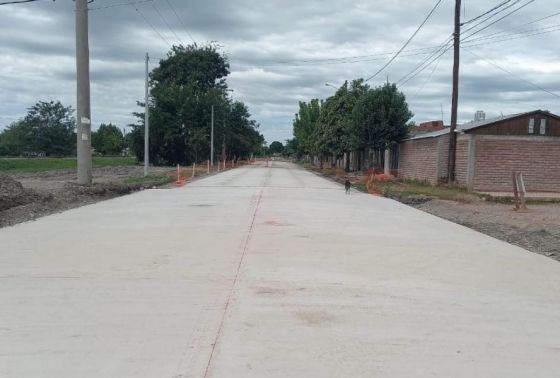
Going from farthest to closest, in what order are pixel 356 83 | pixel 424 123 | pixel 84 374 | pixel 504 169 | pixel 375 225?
pixel 424 123 → pixel 356 83 → pixel 504 169 → pixel 375 225 → pixel 84 374

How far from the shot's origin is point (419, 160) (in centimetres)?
3419

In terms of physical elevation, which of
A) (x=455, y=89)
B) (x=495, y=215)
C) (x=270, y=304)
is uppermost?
(x=455, y=89)

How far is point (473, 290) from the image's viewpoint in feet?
24.2

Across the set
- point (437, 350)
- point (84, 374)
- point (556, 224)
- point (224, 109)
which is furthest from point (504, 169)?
point (224, 109)

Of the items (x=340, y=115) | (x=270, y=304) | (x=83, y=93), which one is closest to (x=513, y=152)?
(x=83, y=93)

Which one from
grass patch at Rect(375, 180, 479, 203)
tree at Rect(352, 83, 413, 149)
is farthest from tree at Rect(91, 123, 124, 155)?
grass patch at Rect(375, 180, 479, 203)

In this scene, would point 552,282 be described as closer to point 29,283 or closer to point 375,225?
point 375,225

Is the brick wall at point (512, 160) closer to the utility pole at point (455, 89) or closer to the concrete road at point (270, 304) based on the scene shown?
the utility pole at point (455, 89)

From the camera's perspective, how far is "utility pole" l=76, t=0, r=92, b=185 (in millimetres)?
22562

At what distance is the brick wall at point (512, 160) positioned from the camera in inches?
1073

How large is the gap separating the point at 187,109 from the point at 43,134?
2338 inches

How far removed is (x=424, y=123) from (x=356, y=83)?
21.7m

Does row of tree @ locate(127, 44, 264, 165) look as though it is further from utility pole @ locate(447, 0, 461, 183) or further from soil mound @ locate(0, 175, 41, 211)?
soil mound @ locate(0, 175, 41, 211)

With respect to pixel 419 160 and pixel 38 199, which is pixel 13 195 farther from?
pixel 419 160
